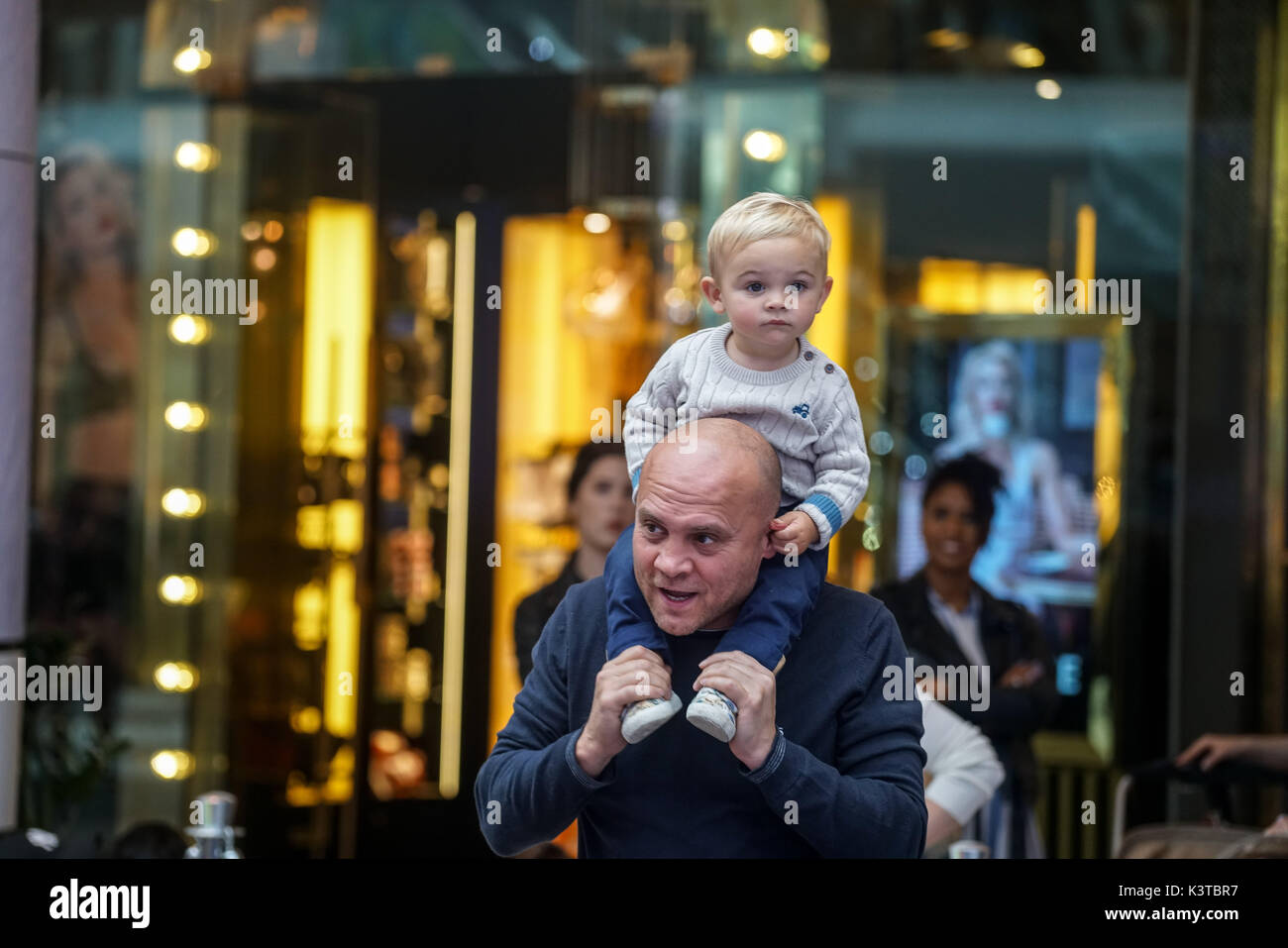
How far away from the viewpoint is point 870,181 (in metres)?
4.40

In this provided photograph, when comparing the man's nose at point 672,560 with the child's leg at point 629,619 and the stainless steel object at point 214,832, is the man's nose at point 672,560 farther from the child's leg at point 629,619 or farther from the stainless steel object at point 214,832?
the stainless steel object at point 214,832

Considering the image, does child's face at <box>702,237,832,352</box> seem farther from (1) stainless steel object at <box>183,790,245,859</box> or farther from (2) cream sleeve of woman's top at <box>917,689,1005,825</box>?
(1) stainless steel object at <box>183,790,245,859</box>

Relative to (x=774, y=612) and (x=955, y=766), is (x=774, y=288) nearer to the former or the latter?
(x=774, y=612)

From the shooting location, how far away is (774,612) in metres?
1.55

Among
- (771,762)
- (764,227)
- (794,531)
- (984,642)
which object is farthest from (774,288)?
(984,642)

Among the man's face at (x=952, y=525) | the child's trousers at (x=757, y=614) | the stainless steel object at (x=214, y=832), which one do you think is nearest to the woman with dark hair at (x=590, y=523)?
the child's trousers at (x=757, y=614)

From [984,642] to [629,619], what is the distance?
1.61 metres

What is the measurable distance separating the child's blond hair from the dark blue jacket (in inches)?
14.5

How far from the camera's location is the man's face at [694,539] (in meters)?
1.54

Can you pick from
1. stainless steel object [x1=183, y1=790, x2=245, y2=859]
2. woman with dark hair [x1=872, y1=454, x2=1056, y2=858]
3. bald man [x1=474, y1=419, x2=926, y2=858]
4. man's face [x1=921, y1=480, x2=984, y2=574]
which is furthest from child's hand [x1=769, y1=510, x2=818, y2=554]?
man's face [x1=921, y1=480, x2=984, y2=574]

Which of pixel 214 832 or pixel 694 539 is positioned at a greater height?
pixel 694 539

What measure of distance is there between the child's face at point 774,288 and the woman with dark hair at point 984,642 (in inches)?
→ 41.1

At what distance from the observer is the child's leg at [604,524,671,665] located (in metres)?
1.55
